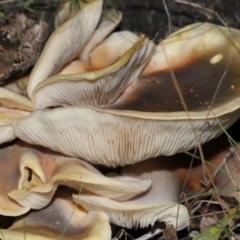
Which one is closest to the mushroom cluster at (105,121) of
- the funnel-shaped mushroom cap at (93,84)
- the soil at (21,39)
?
the funnel-shaped mushroom cap at (93,84)

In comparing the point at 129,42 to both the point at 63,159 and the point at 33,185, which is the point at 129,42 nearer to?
the point at 63,159

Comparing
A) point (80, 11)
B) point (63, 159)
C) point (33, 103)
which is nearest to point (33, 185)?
point (63, 159)

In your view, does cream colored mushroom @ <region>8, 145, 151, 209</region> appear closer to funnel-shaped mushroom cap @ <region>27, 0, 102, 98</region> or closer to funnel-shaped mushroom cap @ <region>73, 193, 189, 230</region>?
funnel-shaped mushroom cap @ <region>73, 193, 189, 230</region>

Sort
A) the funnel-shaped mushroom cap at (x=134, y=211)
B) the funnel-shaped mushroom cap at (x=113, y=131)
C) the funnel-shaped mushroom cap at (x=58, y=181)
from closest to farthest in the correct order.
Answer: the funnel-shaped mushroom cap at (x=113, y=131)
the funnel-shaped mushroom cap at (x=58, y=181)
the funnel-shaped mushroom cap at (x=134, y=211)

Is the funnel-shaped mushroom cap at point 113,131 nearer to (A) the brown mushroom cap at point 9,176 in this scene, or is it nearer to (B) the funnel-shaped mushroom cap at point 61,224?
(A) the brown mushroom cap at point 9,176

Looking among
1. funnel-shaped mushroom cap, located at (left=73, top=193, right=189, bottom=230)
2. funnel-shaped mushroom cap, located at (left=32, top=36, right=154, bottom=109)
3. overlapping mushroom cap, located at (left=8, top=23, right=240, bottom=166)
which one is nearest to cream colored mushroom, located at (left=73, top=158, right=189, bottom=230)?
funnel-shaped mushroom cap, located at (left=73, top=193, right=189, bottom=230)
